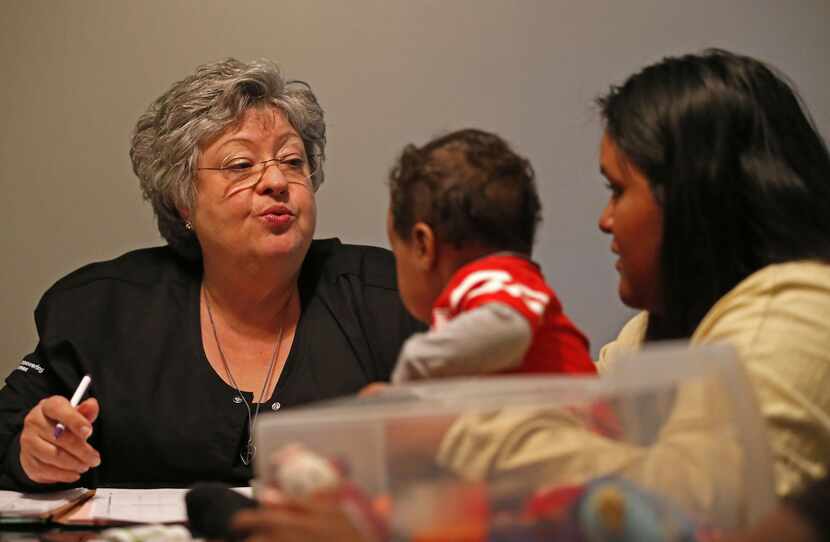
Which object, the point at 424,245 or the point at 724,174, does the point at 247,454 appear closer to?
the point at 424,245

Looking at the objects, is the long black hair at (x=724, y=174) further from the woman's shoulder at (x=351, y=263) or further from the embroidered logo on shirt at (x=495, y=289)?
the woman's shoulder at (x=351, y=263)

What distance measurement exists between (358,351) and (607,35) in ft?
3.02

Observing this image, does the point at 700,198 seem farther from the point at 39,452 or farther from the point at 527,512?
Result: the point at 39,452

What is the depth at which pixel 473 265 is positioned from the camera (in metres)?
1.20

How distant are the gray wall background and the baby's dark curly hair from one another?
0.94 meters

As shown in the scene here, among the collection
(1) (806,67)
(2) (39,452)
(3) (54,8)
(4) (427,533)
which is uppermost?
(3) (54,8)

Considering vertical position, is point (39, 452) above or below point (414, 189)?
below

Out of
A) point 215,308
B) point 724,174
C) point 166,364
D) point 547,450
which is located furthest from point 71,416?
point 724,174

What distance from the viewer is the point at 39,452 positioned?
1.62 meters

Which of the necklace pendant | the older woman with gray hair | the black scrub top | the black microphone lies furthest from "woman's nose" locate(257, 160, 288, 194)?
the black microphone

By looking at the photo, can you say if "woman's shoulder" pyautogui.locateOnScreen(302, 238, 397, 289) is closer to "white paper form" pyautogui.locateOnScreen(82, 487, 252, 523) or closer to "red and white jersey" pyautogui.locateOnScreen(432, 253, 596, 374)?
"white paper form" pyautogui.locateOnScreen(82, 487, 252, 523)

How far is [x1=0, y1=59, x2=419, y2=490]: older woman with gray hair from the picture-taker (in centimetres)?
182

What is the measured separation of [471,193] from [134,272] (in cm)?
106

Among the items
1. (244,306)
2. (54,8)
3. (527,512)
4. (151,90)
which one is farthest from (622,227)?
(54,8)
